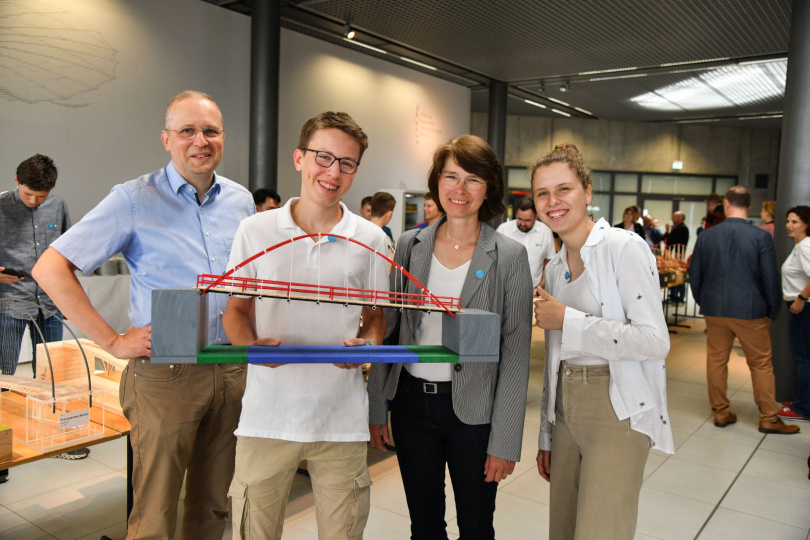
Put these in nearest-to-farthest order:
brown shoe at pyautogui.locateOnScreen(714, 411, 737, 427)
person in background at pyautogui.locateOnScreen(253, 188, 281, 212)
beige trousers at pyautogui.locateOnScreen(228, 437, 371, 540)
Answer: beige trousers at pyautogui.locateOnScreen(228, 437, 371, 540) → brown shoe at pyautogui.locateOnScreen(714, 411, 737, 427) → person in background at pyautogui.locateOnScreen(253, 188, 281, 212)

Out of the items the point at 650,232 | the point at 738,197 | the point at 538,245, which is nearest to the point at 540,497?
the point at 538,245

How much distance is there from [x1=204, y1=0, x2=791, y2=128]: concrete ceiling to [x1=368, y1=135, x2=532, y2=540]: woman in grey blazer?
6.30 metres

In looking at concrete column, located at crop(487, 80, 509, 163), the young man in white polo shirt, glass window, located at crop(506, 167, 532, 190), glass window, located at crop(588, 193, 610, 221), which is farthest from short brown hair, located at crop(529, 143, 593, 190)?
glass window, located at crop(588, 193, 610, 221)

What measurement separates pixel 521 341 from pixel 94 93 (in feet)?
20.0

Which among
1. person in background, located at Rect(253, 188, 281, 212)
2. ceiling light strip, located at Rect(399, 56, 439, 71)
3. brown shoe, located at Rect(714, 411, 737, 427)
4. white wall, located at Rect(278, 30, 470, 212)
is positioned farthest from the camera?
ceiling light strip, located at Rect(399, 56, 439, 71)

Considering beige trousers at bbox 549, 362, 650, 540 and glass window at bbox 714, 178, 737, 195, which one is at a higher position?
glass window at bbox 714, 178, 737, 195

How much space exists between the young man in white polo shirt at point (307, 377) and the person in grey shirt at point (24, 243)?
301 centimetres

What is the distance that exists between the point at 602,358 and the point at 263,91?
6.51m

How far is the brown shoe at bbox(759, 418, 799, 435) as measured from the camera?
481 centimetres

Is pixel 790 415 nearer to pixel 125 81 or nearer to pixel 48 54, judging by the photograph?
pixel 125 81


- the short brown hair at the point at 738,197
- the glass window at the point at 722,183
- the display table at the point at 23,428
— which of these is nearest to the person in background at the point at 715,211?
the short brown hair at the point at 738,197

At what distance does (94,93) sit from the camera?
20.6ft

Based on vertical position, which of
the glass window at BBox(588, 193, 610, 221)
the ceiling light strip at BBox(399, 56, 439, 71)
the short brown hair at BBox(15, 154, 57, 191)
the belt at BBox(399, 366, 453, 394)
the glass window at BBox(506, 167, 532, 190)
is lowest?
the belt at BBox(399, 366, 453, 394)

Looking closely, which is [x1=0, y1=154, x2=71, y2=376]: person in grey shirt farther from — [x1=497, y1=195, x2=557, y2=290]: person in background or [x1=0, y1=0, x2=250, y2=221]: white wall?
[x1=497, y1=195, x2=557, y2=290]: person in background
